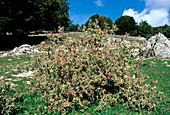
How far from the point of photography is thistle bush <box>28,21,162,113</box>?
1156cm

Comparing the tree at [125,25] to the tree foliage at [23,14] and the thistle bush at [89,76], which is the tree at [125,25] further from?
the thistle bush at [89,76]

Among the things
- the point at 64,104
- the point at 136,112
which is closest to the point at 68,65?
the point at 64,104

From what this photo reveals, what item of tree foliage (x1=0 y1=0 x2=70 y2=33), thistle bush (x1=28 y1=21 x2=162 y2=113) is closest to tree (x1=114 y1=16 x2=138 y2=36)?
tree foliage (x1=0 y1=0 x2=70 y2=33)

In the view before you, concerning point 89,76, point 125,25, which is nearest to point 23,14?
point 89,76

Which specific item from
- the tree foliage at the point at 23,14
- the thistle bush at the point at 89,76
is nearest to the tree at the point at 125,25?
the tree foliage at the point at 23,14

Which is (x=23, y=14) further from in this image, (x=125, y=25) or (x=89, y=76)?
(x=125, y=25)

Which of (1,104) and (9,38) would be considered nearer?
(1,104)

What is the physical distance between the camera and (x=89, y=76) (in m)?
12.2

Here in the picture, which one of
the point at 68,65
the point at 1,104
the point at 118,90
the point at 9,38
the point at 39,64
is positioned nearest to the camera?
the point at 1,104

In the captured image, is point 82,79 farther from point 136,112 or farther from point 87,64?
point 136,112

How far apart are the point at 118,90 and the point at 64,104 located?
10.9 ft

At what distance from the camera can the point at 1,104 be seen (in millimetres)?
10547

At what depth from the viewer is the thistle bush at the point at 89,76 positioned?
1156 cm

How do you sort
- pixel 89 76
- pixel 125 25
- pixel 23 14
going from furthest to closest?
pixel 125 25 → pixel 23 14 → pixel 89 76
